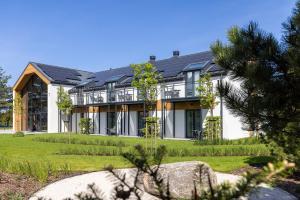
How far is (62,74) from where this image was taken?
3969 centimetres

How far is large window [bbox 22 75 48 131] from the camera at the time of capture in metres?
39.2

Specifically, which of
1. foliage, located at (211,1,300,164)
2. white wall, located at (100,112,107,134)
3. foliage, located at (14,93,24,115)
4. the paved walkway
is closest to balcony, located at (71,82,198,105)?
white wall, located at (100,112,107,134)

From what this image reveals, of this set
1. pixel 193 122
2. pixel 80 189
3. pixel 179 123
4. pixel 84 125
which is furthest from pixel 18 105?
pixel 80 189

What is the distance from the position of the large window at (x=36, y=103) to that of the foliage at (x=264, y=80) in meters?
35.5

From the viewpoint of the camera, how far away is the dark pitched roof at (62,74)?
125 feet

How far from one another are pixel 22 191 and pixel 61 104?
28.1 metres

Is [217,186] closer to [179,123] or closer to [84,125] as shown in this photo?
[179,123]

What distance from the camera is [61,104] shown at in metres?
34.2

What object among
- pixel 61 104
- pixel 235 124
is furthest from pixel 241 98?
pixel 61 104

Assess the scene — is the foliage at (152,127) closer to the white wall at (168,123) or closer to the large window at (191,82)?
the white wall at (168,123)

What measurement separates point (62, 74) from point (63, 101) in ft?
21.1

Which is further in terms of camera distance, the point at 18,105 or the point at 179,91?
the point at 18,105

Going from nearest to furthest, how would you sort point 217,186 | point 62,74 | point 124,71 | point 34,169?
point 217,186 → point 34,169 → point 124,71 → point 62,74

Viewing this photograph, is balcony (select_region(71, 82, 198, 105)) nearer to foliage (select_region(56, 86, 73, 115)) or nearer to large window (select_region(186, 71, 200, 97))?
large window (select_region(186, 71, 200, 97))
